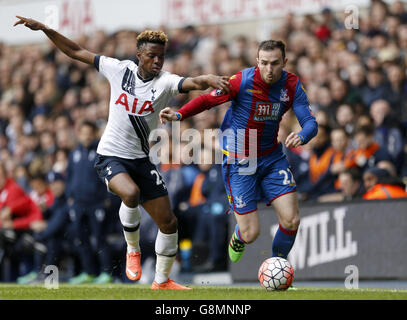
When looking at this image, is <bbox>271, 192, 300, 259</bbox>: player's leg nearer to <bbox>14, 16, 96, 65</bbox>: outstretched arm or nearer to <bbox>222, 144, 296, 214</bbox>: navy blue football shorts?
<bbox>222, 144, 296, 214</bbox>: navy blue football shorts

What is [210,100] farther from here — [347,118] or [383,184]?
[347,118]

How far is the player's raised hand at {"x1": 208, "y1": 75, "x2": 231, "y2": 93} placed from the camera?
7.73 meters

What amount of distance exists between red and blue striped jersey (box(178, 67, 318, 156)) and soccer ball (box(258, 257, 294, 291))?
1251 millimetres

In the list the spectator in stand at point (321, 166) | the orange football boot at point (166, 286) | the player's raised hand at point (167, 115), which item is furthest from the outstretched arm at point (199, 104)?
the spectator in stand at point (321, 166)

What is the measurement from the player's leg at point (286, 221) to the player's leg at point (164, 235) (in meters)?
1.15

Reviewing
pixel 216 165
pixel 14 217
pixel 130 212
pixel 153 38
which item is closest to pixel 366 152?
pixel 216 165

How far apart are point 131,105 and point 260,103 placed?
1.40 meters

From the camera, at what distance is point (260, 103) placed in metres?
8.21

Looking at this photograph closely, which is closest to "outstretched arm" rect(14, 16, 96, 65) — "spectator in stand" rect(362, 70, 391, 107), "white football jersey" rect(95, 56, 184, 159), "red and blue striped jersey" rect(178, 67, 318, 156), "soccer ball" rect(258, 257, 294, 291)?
"white football jersey" rect(95, 56, 184, 159)

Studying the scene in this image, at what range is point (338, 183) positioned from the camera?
12.0 metres

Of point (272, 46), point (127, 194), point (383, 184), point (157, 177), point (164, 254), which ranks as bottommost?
point (164, 254)
